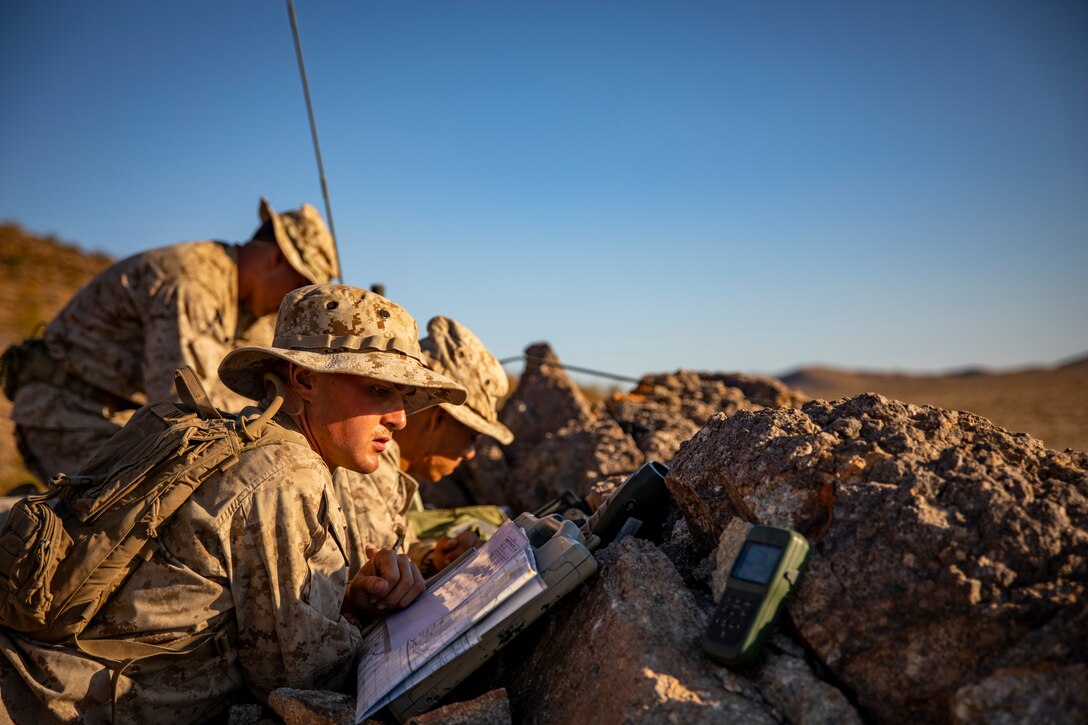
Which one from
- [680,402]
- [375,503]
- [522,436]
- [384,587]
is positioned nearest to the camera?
[384,587]

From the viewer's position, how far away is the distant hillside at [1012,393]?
31486 millimetres

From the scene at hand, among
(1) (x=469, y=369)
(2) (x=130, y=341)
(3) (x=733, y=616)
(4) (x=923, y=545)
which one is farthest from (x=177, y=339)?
(4) (x=923, y=545)

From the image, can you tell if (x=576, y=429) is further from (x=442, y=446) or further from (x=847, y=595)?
(x=847, y=595)

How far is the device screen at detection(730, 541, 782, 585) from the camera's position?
230 cm

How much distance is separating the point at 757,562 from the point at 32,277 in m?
24.1

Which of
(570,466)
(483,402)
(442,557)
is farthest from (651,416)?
(442,557)

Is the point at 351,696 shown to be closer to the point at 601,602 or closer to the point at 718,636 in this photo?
the point at 601,602

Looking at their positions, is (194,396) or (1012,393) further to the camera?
(1012,393)

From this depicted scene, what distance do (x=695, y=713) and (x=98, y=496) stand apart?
2.10 m

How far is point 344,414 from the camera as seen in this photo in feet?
10.6

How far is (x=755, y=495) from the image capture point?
265cm

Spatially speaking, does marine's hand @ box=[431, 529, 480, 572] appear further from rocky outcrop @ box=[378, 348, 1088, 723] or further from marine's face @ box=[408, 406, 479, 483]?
rocky outcrop @ box=[378, 348, 1088, 723]

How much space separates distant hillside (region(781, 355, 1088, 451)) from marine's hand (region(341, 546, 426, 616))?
259 centimetres

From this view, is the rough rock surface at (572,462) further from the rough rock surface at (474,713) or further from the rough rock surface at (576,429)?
the rough rock surface at (474,713)
